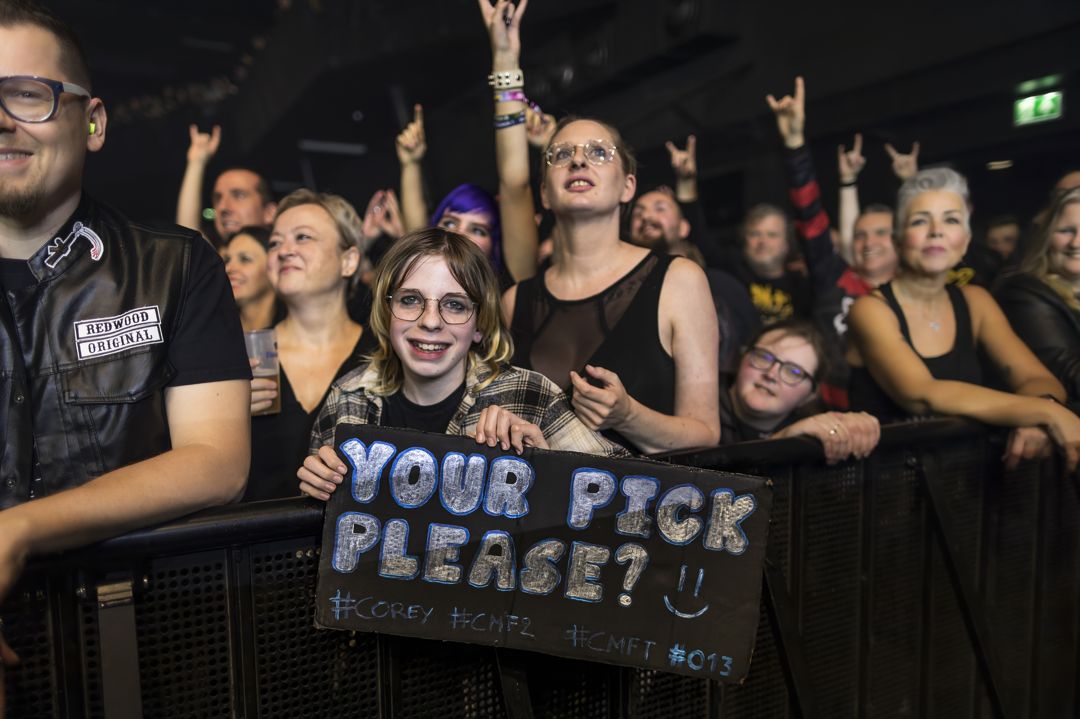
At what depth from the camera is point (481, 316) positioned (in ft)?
5.52

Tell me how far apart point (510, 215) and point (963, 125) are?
72.6 inches

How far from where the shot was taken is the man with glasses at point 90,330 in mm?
1194

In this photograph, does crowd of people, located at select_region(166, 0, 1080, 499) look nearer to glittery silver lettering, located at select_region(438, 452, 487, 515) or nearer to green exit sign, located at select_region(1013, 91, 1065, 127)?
glittery silver lettering, located at select_region(438, 452, 487, 515)

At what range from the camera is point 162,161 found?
314cm

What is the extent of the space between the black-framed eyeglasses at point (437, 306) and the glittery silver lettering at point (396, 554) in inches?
18.0

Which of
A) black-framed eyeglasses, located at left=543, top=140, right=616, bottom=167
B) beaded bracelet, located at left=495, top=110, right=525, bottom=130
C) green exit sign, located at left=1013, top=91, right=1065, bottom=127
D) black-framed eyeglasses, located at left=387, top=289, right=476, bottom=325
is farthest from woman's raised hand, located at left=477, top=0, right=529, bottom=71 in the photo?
green exit sign, located at left=1013, top=91, right=1065, bottom=127

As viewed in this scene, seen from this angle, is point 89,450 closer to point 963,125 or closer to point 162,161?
point 162,161

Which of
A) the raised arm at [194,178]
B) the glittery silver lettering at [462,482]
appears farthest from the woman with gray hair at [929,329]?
the raised arm at [194,178]

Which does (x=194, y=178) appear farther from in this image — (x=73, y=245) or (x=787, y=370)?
(x=787, y=370)

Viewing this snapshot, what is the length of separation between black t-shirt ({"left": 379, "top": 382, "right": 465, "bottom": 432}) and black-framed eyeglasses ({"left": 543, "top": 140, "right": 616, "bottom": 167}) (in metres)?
0.72

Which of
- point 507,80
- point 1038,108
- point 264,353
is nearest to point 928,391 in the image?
point 1038,108

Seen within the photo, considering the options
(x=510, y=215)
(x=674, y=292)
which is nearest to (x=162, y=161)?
(x=510, y=215)

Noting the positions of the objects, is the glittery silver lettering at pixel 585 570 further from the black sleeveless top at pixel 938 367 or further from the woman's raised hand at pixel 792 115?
the woman's raised hand at pixel 792 115

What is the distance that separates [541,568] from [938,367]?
1.73m
